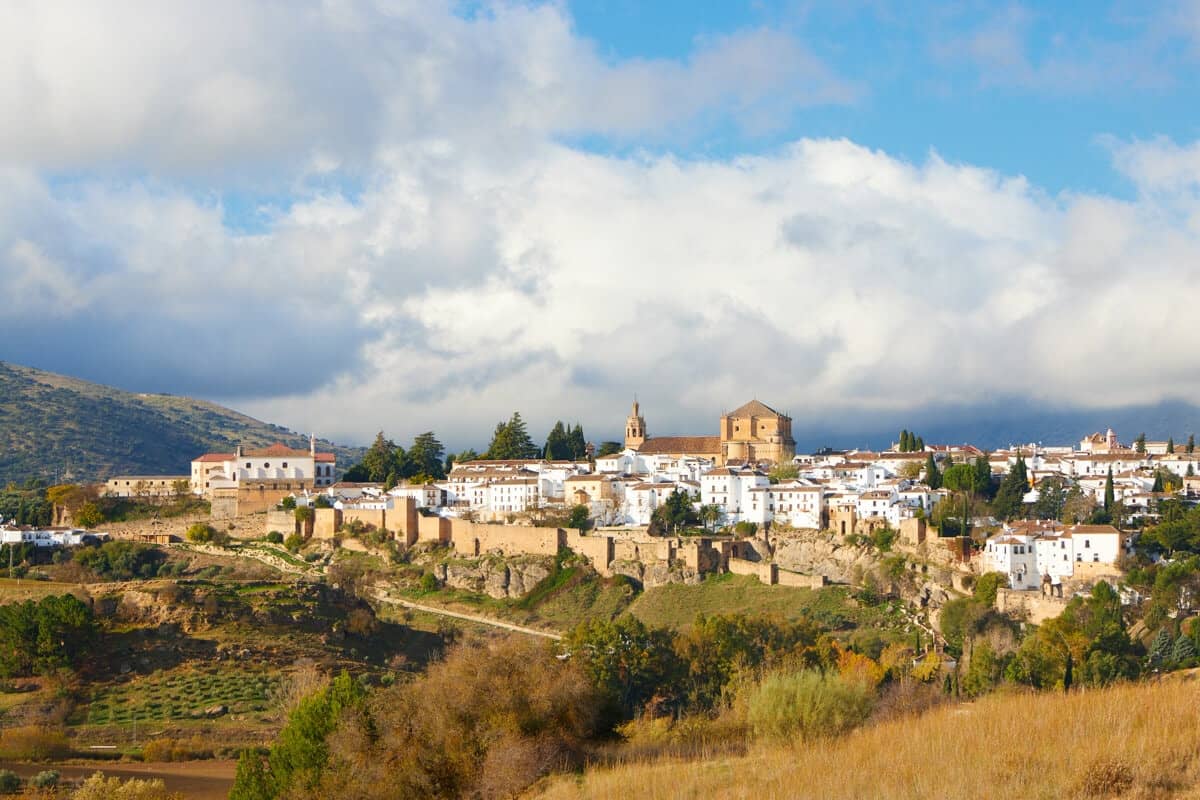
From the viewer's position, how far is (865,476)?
186 ft

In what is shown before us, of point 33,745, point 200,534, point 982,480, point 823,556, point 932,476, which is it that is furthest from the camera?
point 200,534

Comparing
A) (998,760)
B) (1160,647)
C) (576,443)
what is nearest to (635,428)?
(576,443)

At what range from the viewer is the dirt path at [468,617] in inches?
1759

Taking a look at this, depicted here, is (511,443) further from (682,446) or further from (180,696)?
(180,696)

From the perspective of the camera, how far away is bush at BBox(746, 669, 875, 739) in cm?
1700

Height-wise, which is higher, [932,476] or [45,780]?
[932,476]

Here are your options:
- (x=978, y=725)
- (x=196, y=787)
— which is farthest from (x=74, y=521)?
(x=978, y=725)

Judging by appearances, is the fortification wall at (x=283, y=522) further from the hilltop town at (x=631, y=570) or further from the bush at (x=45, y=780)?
the bush at (x=45, y=780)

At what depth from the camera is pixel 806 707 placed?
17.3 m

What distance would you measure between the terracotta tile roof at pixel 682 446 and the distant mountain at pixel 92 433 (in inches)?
1876

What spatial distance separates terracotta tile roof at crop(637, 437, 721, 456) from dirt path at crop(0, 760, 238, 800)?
137 feet

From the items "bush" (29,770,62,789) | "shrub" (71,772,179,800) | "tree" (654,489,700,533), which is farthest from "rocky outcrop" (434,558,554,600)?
"shrub" (71,772,179,800)

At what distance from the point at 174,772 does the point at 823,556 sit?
2779 centimetres

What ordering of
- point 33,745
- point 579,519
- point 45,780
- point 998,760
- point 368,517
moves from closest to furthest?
point 998,760
point 45,780
point 33,745
point 579,519
point 368,517
